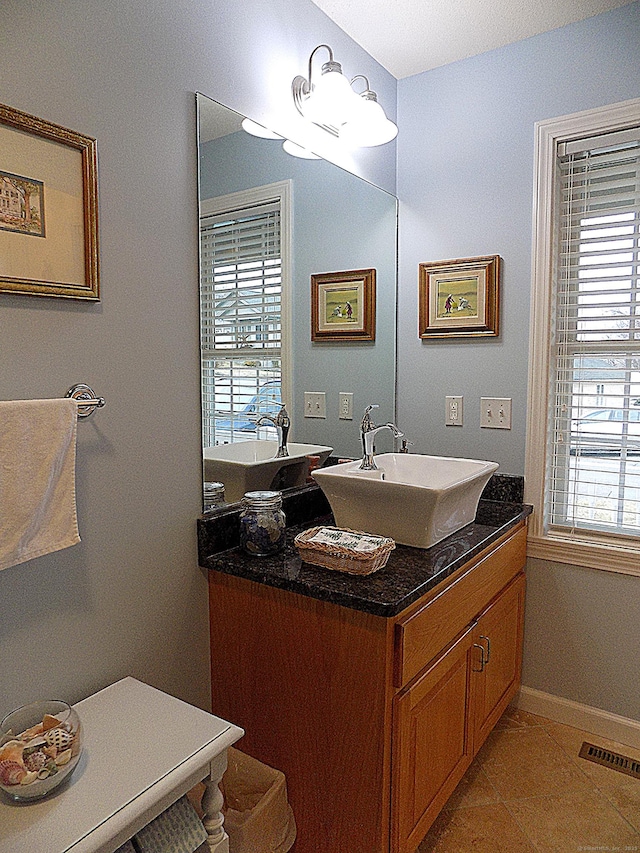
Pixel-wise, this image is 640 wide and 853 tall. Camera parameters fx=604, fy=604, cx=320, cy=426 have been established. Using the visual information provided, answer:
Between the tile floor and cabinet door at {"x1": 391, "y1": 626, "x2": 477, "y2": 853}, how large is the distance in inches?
5.9

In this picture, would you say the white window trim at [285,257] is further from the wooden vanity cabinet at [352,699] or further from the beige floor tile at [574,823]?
the beige floor tile at [574,823]

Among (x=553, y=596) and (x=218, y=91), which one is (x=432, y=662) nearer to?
(x=553, y=596)

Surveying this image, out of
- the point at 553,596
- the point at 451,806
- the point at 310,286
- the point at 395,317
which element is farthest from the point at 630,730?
the point at 310,286

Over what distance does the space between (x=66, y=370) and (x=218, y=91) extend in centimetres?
91

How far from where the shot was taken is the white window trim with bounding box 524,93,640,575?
211 cm

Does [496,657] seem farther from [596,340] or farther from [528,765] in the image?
[596,340]

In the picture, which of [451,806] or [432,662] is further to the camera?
[451,806]

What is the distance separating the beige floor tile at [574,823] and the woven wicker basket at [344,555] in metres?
0.99

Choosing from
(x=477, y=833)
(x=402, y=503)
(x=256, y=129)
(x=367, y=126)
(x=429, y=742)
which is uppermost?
(x=367, y=126)

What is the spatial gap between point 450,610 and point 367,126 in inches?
62.0

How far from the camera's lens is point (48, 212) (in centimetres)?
125

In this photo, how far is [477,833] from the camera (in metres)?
1.79

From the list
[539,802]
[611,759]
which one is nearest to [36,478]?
[539,802]

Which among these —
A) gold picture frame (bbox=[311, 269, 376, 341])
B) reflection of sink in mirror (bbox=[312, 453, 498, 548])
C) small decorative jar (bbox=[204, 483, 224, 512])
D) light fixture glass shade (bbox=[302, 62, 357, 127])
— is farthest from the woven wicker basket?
light fixture glass shade (bbox=[302, 62, 357, 127])
